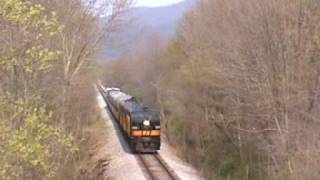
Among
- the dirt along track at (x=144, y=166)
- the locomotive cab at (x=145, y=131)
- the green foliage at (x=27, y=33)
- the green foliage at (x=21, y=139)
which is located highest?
the green foliage at (x=27, y=33)

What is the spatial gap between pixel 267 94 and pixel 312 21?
3772 mm

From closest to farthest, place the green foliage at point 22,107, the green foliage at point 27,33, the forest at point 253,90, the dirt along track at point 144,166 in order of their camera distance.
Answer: the green foliage at point 27,33 < the green foliage at point 22,107 < the forest at point 253,90 < the dirt along track at point 144,166

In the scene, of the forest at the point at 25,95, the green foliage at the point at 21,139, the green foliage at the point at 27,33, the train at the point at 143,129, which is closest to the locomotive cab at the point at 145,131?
the train at the point at 143,129

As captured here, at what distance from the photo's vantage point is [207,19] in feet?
125

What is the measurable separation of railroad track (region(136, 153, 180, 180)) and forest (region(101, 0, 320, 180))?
251 cm

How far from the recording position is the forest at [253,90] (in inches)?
950

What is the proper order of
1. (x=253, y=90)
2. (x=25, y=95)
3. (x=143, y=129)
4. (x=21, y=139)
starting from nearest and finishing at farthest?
(x=21, y=139), (x=25, y=95), (x=253, y=90), (x=143, y=129)

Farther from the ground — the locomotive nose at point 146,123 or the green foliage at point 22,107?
the green foliage at point 22,107

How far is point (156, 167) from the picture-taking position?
88.4 ft

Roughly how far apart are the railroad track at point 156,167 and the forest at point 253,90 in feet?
8.24

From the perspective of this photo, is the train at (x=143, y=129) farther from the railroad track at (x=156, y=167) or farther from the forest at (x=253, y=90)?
the forest at (x=253, y=90)

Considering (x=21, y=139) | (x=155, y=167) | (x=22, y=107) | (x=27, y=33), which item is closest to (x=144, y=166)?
(x=155, y=167)

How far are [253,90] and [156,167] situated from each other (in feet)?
19.4

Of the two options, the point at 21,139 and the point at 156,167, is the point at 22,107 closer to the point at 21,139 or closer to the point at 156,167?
the point at 21,139
